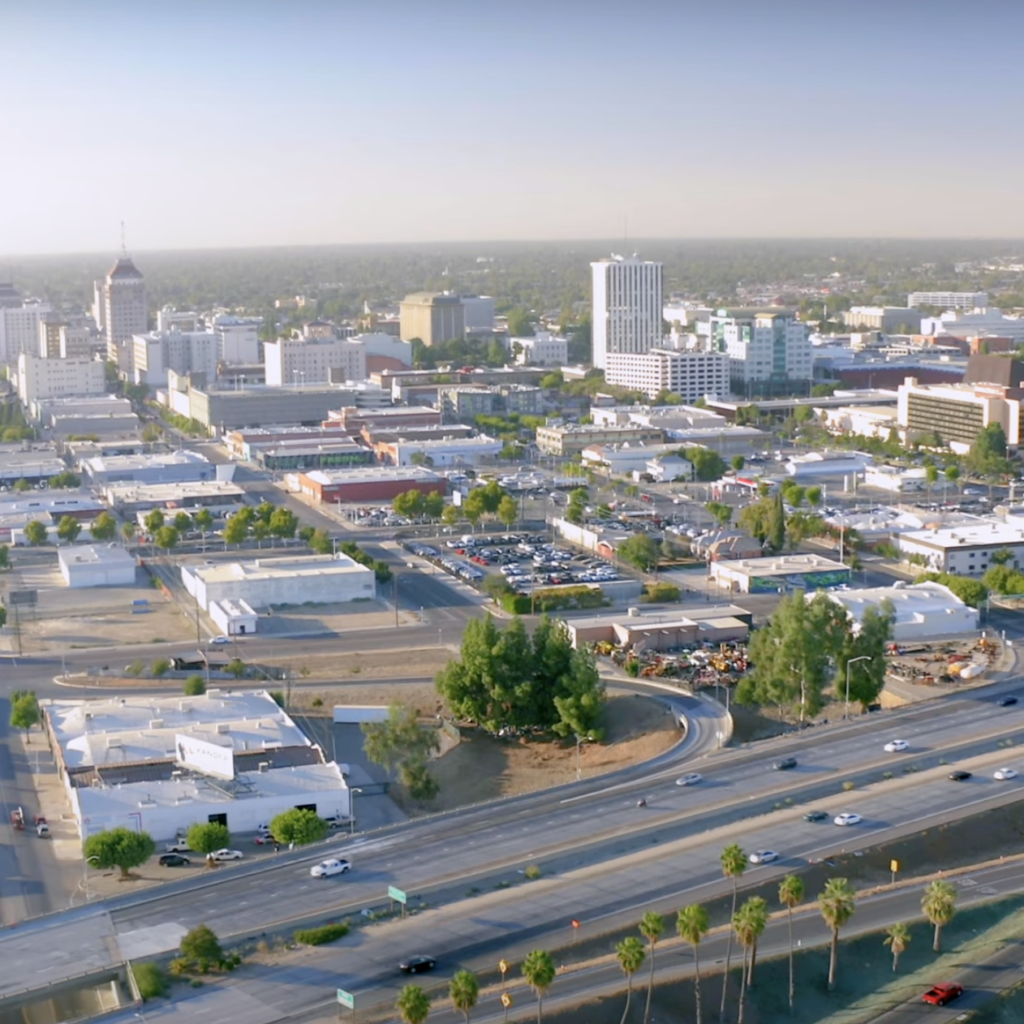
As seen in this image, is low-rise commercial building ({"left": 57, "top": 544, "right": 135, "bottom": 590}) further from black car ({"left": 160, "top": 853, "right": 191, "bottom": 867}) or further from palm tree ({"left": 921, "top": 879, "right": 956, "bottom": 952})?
palm tree ({"left": 921, "top": 879, "right": 956, "bottom": 952})

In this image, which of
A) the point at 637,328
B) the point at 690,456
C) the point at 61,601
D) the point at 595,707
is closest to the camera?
the point at 595,707

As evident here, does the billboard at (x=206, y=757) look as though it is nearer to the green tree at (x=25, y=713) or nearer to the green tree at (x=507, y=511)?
the green tree at (x=25, y=713)

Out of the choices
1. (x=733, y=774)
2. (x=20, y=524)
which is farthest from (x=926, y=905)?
(x=20, y=524)

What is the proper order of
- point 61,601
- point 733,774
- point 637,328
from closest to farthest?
point 733,774 < point 61,601 < point 637,328

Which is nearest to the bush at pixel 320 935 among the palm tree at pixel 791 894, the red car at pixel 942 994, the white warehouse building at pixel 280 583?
the palm tree at pixel 791 894

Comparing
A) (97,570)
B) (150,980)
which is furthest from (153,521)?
(150,980)

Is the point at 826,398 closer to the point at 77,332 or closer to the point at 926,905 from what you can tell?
the point at 77,332
